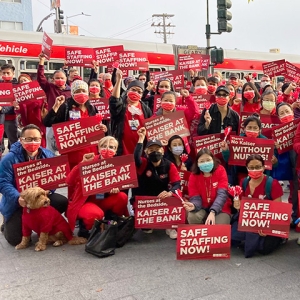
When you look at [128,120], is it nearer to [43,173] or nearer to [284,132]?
[43,173]

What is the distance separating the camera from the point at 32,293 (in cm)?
326

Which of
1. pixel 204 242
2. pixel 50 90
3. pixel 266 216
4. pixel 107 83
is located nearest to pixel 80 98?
pixel 50 90

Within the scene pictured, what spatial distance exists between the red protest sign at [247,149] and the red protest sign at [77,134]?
5.26ft

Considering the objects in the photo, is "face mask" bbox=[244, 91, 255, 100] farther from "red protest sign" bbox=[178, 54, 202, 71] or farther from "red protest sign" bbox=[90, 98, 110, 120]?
"red protest sign" bbox=[178, 54, 202, 71]

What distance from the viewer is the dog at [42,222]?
4.08 metres

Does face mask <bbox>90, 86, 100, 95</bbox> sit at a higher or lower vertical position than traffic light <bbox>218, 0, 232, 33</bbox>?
lower

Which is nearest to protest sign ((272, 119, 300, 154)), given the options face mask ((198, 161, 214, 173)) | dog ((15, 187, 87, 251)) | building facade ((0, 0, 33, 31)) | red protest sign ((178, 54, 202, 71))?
face mask ((198, 161, 214, 173))

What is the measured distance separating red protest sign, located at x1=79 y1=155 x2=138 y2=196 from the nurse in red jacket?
26.0 inches

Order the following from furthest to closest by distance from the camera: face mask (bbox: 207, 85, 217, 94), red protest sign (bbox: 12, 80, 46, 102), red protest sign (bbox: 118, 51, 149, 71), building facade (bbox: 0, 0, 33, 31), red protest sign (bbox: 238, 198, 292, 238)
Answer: building facade (bbox: 0, 0, 33, 31)
red protest sign (bbox: 118, 51, 149, 71)
face mask (bbox: 207, 85, 217, 94)
red protest sign (bbox: 12, 80, 46, 102)
red protest sign (bbox: 238, 198, 292, 238)

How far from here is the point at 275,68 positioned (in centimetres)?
893

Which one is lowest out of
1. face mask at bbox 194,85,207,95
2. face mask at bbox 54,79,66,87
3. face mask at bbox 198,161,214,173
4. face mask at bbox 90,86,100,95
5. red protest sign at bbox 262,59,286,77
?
face mask at bbox 198,161,214,173

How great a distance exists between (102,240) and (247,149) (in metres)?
1.92

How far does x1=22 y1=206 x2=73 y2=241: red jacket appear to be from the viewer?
4.13 m

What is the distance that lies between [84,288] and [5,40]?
888 cm
